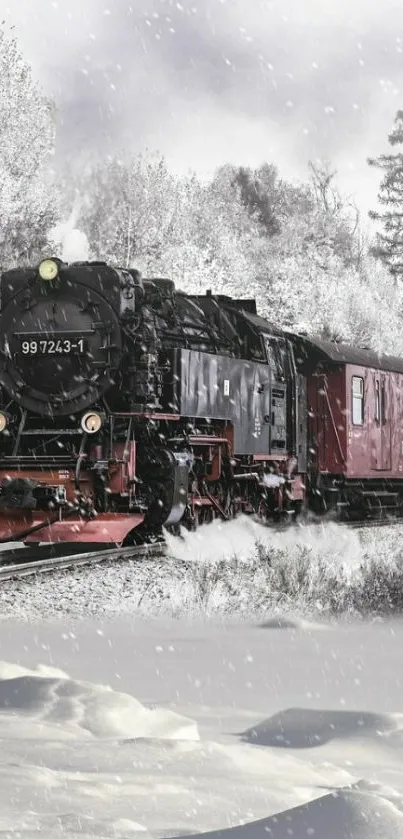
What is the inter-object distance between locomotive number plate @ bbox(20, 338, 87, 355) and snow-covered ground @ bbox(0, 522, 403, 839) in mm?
4988

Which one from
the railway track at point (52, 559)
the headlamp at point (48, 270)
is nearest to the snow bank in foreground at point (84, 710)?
the railway track at point (52, 559)

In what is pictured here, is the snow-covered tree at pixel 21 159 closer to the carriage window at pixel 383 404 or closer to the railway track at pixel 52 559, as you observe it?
the carriage window at pixel 383 404

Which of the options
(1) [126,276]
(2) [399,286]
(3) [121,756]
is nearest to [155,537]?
(1) [126,276]

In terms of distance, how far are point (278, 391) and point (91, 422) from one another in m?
4.61

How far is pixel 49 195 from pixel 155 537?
30923 millimetres

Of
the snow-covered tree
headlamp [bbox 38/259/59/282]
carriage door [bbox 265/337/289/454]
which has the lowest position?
carriage door [bbox 265/337/289/454]

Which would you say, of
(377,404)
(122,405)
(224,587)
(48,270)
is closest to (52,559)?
(122,405)

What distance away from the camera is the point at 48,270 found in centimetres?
1331

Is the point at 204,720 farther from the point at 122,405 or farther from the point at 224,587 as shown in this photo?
the point at 122,405

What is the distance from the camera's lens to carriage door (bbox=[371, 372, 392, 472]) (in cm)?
2020

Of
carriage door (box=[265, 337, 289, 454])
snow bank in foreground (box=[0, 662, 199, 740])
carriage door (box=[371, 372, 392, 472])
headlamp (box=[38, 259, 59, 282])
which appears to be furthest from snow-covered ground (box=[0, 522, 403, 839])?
carriage door (box=[371, 372, 392, 472])

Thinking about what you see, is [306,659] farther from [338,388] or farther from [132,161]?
[132,161]

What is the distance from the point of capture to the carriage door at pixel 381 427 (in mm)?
20203

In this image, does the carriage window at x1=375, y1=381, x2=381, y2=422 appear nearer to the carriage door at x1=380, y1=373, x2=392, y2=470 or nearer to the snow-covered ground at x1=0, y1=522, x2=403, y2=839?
the carriage door at x1=380, y1=373, x2=392, y2=470
